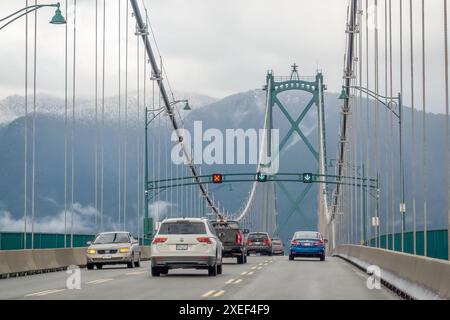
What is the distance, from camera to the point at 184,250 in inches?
1249

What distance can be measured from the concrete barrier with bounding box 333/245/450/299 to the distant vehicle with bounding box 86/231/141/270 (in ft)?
34.8

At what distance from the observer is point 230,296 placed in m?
21.9

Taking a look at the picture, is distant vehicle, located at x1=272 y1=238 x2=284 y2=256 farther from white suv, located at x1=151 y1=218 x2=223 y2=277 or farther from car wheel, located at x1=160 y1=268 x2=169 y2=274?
white suv, located at x1=151 y1=218 x2=223 y2=277

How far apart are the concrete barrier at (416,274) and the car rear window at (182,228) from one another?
16.2 ft

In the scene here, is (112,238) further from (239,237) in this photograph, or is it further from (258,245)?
(258,245)

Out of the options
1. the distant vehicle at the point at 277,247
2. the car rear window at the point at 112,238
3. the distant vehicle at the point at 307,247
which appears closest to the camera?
the car rear window at the point at 112,238

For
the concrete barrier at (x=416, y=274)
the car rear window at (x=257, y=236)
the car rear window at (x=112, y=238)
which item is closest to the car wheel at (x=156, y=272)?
the concrete barrier at (x=416, y=274)

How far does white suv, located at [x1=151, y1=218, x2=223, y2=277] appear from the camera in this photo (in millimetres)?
31641

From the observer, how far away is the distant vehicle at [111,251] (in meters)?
40.5

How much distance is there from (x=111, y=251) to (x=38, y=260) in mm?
4097

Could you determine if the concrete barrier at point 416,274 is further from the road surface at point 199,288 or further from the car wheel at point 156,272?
the car wheel at point 156,272
